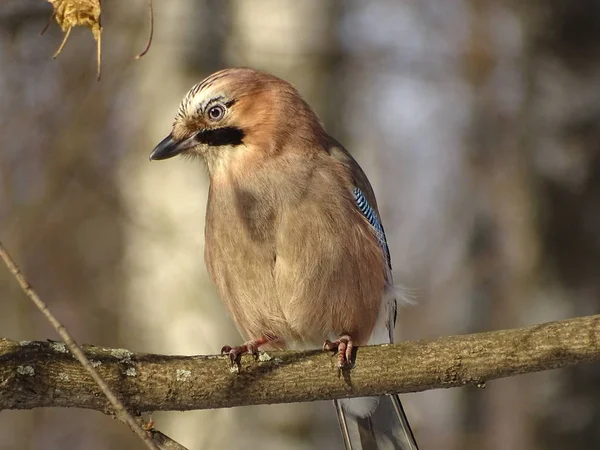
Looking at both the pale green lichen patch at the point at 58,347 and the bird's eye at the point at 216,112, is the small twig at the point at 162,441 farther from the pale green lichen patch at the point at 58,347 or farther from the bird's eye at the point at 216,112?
the bird's eye at the point at 216,112

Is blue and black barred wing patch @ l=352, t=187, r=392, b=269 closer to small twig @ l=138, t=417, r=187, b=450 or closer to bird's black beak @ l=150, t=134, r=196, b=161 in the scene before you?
bird's black beak @ l=150, t=134, r=196, b=161

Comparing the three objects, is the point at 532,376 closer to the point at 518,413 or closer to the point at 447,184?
the point at 518,413

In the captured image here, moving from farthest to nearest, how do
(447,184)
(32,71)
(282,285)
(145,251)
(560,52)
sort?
(447,184), (32,71), (560,52), (145,251), (282,285)

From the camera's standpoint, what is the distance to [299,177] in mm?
4020

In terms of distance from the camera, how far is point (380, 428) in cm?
427

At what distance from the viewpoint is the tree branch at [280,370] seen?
9.30ft

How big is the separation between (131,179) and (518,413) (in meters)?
2.89

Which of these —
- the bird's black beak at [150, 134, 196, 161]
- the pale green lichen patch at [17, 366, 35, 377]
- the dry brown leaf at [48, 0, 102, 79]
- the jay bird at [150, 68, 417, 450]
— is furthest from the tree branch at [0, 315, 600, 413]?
the bird's black beak at [150, 134, 196, 161]

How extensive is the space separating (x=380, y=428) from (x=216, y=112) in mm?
1611

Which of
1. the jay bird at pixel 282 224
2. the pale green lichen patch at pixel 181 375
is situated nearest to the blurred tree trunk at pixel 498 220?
the jay bird at pixel 282 224

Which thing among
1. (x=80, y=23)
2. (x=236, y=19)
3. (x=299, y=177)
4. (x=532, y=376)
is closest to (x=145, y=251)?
(x=236, y=19)

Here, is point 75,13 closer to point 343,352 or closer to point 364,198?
point 343,352

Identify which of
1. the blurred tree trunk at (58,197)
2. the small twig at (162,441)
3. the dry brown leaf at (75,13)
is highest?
the blurred tree trunk at (58,197)

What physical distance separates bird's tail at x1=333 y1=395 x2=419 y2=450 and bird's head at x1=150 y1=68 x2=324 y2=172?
1270mm
